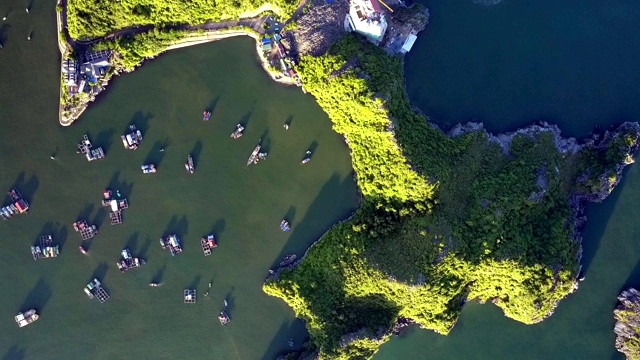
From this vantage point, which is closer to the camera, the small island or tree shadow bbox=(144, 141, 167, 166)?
tree shadow bbox=(144, 141, 167, 166)

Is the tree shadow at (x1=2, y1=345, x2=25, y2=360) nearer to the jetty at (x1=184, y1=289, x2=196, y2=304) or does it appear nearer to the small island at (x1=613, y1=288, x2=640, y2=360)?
the jetty at (x1=184, y1=289, x2=196, y2=304)

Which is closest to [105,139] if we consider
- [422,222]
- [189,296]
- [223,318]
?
[189,296]

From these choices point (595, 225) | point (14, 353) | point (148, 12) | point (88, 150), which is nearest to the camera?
point (148, 12)

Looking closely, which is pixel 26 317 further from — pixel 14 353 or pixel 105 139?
pixel 105 139

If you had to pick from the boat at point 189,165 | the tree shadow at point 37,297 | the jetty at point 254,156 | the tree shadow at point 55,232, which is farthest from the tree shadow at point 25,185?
the jetty at point 254,156

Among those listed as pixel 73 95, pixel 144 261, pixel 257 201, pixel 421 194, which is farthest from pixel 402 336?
pixel 73 95

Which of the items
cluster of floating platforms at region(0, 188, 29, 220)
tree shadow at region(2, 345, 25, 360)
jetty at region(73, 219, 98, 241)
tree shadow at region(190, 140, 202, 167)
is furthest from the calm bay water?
tree shadow at region(2, 345, 25, 360)

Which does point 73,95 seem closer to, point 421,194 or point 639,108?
point 421,194
